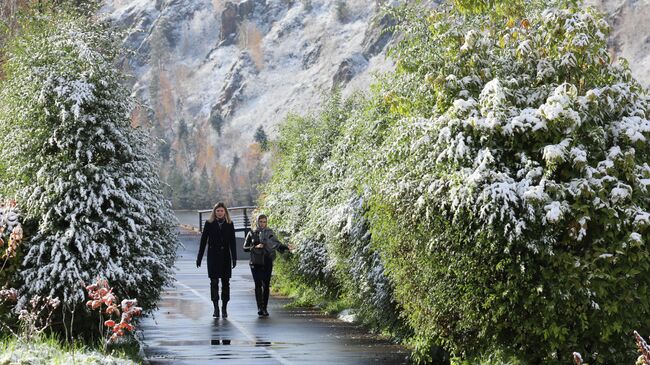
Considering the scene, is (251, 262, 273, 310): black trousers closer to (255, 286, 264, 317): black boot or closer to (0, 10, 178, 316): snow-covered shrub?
(255, 286, 264, 317): black boot

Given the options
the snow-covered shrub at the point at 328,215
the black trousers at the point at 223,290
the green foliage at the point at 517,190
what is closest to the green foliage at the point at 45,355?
the green foliage at the point at 517,190

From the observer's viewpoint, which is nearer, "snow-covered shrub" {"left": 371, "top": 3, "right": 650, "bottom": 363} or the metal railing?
"snow-covered shrub" {"left": 371, "top": 3, "right": 650, "bottom": 363}

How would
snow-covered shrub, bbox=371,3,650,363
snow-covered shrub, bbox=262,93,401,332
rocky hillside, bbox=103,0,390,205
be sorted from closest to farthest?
snow-covered shrub, bbox=371,3,650,363 < snow-covered shrub, bbox=262,93,401,332 < rocky hillside, bbox=103,0,390,205

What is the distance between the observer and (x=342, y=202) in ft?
57.2

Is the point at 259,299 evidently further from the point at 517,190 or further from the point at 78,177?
the point at 517,190

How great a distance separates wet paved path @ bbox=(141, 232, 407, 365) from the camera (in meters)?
13.3

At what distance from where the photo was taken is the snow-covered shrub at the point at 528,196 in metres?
10.1

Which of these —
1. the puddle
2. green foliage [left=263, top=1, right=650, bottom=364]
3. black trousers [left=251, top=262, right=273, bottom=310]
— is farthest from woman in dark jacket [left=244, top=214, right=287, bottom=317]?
green foliage [left=263, top=1, right=650, bottom=364]

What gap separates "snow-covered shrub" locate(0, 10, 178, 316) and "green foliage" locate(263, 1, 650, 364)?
2814 mm

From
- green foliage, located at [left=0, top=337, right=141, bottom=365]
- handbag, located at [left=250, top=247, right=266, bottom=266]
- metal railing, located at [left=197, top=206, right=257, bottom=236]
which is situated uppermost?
metal railing, located at [left=197, top=206, right=257, bottom=236]

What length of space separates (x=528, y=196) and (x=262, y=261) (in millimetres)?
9879

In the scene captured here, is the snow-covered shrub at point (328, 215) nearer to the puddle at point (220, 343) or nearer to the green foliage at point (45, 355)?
the puddle at point (220, 343)

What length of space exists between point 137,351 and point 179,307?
829 cm

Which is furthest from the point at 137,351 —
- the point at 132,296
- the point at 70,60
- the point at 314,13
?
the point at 314,13
